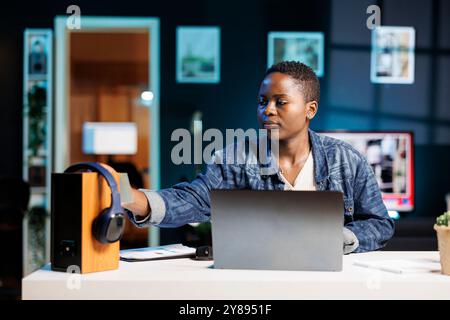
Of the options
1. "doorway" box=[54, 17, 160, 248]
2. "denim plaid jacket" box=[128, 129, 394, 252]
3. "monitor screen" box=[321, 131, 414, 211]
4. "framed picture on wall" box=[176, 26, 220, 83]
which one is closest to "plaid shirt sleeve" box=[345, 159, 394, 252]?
"denim plaid jacket" box=[128, 129, 394, 252]

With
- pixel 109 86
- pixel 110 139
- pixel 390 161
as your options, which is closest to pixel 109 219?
pixel 390 161

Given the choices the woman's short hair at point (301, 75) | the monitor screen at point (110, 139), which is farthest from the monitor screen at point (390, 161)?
the monitor screen at point (110, 139)

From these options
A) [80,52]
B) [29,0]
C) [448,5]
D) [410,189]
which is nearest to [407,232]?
[410,189]

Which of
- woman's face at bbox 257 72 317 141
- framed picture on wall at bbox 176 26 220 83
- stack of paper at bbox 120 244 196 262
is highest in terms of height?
framed picture on wall at bbox 176 26 220 83

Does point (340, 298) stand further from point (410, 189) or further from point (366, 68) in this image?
point (366, 68)

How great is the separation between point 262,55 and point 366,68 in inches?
33.2

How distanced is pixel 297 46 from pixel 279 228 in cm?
383

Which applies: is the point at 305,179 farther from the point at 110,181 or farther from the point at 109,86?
the point at 109,86

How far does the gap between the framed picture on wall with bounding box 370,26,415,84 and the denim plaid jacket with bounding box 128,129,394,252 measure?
3054mm

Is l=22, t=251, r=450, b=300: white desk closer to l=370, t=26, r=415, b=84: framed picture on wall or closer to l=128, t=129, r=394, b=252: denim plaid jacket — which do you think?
l=128, t=129, r=394, b=252: denim plaid jacket

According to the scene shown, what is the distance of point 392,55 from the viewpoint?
5203mm

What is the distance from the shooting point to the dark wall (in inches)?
204

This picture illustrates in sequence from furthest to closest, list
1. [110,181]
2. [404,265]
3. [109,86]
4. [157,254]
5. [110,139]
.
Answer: [109,86], [110,139], [157,254], [404,265], [110,181]

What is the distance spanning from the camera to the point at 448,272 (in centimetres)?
158
